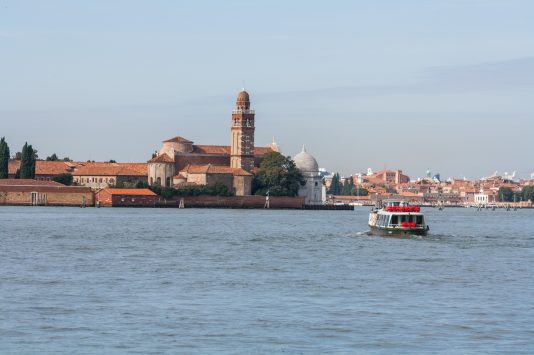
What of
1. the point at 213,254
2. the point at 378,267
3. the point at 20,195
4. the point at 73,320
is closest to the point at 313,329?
the point at 73,320

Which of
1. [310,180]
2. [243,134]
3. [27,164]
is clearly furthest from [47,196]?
[310,180]

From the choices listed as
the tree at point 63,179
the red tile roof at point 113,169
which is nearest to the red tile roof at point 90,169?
the red tile roof at point 113,169

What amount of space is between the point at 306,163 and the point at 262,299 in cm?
10033

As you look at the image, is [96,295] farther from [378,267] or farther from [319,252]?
[319,252]

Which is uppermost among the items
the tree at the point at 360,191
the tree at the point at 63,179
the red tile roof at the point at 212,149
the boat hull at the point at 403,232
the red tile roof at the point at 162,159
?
the red tile roof at the point at 212,149

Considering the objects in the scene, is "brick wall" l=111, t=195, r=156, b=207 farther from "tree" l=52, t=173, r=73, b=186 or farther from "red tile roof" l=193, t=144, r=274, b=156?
"red tile roof" l=193, t=144, r=274, b=156

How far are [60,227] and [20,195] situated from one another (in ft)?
145

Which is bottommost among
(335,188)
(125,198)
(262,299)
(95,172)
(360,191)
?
(262,299)

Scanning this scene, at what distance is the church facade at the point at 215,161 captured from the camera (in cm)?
10456

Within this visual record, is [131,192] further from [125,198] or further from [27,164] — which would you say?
[27,164]

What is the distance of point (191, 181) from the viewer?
104625 millimetres

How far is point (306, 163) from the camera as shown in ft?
398

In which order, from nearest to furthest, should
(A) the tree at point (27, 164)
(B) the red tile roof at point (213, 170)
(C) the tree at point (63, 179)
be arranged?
1. (A) the tree at point (27, 164)
2. (B) the red tile roof at point (213, 170)
3. (C) the tree at point (63, 179)

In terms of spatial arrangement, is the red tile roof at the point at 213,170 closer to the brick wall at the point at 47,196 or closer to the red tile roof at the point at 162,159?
the red tile roof at the point at 162,159
